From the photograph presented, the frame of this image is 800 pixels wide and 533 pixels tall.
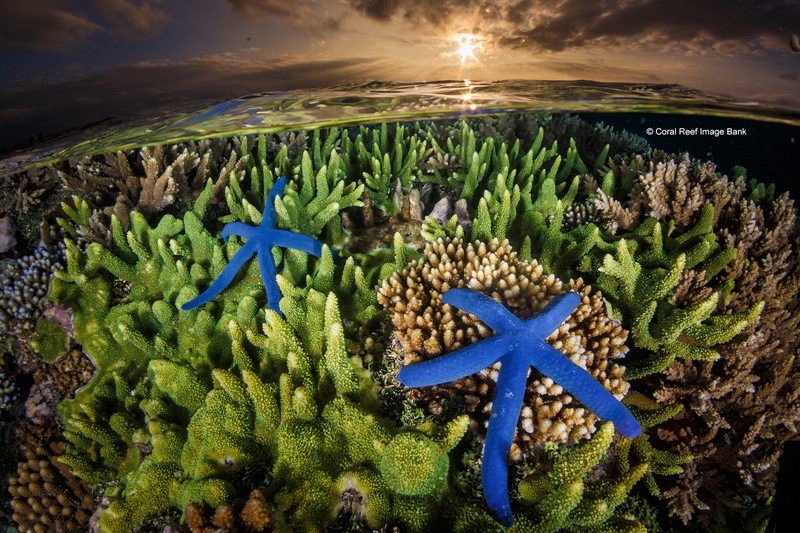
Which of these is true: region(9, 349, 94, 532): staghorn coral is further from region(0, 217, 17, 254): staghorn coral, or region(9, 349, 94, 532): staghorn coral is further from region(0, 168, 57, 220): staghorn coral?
region(0, 168, 57, 220): staghorn coral

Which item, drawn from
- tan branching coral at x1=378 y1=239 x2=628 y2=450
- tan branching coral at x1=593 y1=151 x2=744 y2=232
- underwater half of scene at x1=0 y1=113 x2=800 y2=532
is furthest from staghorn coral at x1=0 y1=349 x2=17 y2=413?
tan branching coral at x1=593 y1=151 x2=744 y2=232

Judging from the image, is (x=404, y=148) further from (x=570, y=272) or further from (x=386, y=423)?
(x=386, y=423)

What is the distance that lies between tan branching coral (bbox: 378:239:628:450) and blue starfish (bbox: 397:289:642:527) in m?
0.31

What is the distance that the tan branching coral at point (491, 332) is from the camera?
8.69 ft

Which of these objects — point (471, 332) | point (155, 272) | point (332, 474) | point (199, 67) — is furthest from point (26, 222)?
point (471, 332)

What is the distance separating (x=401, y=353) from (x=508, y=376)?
105cm

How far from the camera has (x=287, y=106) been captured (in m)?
6.81

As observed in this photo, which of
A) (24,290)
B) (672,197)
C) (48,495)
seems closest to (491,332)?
(672,197)

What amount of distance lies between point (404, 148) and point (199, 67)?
3.30 meters

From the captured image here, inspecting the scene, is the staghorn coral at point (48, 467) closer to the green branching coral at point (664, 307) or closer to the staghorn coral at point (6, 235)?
the staghorn coral at point (6, 235)

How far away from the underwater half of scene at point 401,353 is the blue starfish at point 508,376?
0.02m

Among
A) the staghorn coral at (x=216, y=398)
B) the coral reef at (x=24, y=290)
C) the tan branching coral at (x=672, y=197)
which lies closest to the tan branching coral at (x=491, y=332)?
the staghorn coral at (x=216, y=398)

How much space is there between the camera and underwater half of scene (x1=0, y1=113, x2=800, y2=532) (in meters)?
2.39

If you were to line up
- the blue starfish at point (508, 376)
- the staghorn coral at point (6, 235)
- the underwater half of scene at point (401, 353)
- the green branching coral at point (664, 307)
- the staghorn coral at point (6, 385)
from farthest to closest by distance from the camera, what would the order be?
the staghorn coral at point (6, 235) < the staghorn coral at point (6, 385) < the green branching coral at point (664, 307) < the underwater half of scene at point (401, 353) < the blue starfish at point (508, 376)
